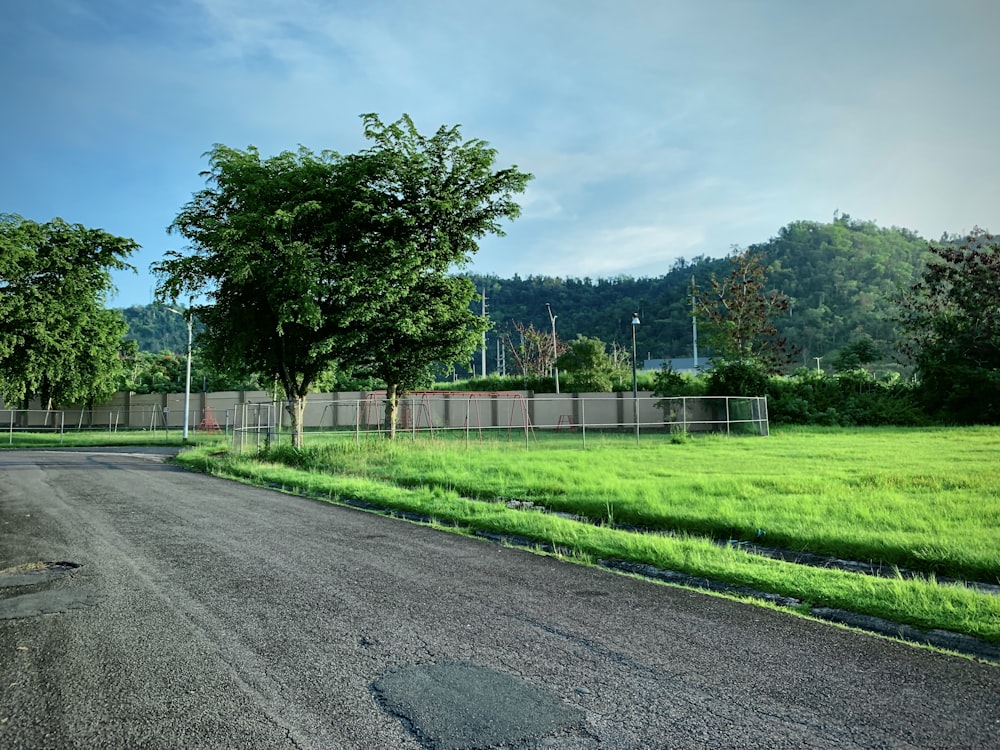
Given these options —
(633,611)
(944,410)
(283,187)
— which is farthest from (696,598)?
(944,410)

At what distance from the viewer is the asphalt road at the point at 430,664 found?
10.1 feet

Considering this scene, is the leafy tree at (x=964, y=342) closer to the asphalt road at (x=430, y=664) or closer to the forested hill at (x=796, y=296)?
the forested hill at (x=796, y=296)

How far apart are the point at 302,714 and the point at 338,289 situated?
57.7ft

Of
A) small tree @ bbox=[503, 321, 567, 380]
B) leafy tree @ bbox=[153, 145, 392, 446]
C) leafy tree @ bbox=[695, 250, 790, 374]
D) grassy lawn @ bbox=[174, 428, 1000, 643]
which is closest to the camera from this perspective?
grassy lawn @ bbox=[174, 428, 1000, 643]

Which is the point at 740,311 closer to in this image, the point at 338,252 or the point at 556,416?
the point at 556,416

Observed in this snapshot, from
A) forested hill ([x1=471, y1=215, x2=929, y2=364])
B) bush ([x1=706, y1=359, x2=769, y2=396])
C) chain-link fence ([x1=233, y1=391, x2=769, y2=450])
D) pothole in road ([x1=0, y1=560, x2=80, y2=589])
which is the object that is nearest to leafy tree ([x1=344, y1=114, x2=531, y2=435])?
chain-link fence ([x1=233, y1=391, x2=769, y2=450])

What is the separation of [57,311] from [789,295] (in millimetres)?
72455

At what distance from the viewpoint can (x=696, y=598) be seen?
553cm

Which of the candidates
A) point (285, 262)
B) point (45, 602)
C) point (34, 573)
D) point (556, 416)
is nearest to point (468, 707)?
point (45, 602)

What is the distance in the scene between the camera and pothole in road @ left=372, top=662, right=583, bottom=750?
9.98 ft

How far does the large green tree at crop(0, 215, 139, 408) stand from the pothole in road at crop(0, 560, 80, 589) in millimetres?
33934

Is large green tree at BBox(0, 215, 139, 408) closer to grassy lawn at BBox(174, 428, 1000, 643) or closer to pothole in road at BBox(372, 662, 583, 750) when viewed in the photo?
grassy lawn at BBox(174, 428, 1000, 643)

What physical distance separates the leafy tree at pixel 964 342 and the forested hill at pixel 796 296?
1164 inches

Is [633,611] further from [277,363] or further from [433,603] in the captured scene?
[277,363]
